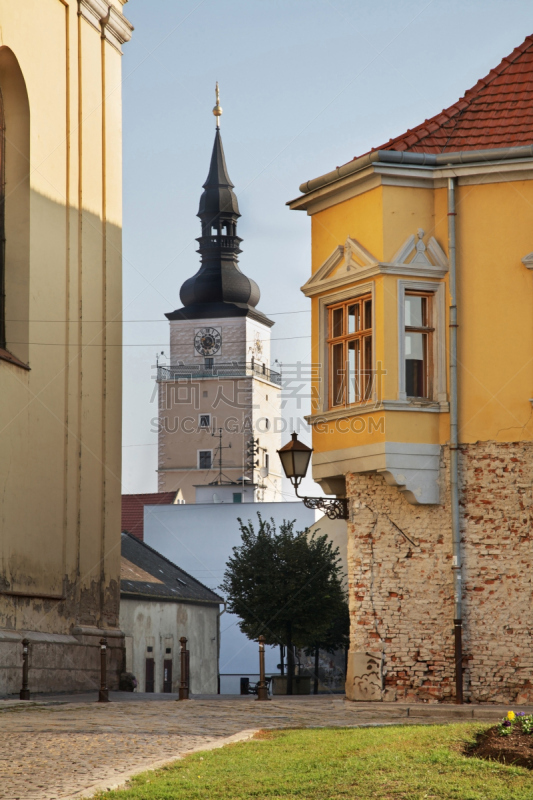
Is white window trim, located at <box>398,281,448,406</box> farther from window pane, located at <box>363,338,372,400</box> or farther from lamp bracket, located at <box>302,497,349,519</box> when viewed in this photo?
lamp bracket, located at <box>302,497,349,519</box>

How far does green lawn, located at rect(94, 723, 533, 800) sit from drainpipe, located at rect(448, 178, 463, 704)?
19.1 ft

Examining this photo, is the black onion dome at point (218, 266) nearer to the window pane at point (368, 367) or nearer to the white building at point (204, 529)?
the white building at point (204, 529)

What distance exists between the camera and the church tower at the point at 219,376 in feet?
363

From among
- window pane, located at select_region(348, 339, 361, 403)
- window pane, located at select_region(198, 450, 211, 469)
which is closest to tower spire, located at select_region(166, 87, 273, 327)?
window pane, located at select_region(198, 450, 211, 469)

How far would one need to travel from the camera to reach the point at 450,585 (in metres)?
15.8

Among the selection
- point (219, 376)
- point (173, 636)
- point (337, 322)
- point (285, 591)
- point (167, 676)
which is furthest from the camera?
point (219, 376)

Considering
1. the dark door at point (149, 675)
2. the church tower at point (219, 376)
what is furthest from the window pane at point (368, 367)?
the church tower at point (219, 376)

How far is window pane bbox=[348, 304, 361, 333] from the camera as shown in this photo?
56.1ft

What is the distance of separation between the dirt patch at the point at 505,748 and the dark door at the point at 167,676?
145 feet

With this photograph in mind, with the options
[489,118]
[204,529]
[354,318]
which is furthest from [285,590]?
[204,529]

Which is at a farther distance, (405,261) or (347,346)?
(347,346)

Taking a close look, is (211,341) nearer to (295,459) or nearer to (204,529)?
(204,529)

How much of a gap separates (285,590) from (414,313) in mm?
23109

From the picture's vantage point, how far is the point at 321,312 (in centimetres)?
1777
